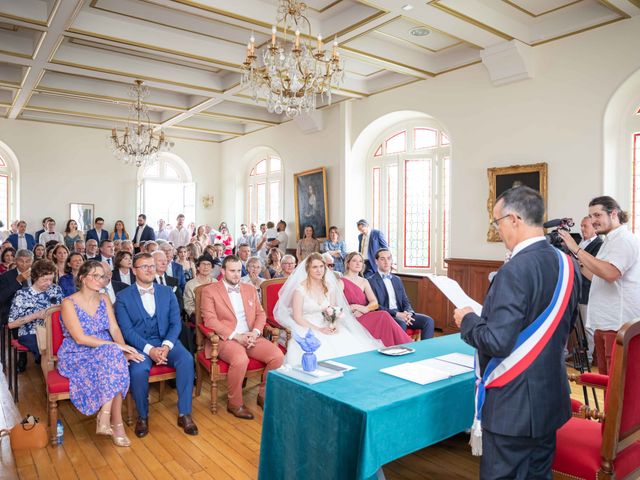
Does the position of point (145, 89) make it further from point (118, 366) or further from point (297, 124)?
point (118, 366)

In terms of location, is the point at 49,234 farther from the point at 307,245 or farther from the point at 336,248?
the point at 336,248

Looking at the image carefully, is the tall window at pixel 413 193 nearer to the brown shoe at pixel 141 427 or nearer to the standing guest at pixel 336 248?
the standing guest at pixel 336 248

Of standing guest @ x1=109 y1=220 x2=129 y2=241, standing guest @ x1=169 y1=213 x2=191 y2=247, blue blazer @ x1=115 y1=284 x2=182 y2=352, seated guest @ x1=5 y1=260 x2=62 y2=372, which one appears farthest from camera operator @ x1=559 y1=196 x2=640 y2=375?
standing guest @ x1=109 y1=220 x2=129 y2=241

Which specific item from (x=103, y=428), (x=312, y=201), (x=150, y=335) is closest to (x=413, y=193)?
(x=312, y=201)

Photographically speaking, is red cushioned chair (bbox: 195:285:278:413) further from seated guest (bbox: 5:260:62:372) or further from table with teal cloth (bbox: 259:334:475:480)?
table with teal cloth (bbox: 259:334:475:480)

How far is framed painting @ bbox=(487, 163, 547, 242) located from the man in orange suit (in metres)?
3.66

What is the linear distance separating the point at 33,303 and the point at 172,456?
2.31 meters

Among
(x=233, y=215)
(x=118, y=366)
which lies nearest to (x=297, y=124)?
(x=233, y=215)

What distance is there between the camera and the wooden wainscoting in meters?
7.50

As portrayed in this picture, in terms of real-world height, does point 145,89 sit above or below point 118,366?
above

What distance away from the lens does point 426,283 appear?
28.3 ft

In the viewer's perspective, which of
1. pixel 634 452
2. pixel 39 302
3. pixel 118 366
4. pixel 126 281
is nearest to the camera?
pixel 634 452

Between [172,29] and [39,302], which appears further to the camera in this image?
[172,29]

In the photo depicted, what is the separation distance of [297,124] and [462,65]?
14.2 feet
